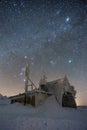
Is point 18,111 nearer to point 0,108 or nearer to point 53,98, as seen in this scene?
point 0,108

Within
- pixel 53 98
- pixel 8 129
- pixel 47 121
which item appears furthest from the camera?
pixel 53 98

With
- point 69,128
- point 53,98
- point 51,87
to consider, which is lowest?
point 69,128

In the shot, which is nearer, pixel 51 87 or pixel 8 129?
pixel 8 129

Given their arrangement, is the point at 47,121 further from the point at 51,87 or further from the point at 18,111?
the point at 51,87

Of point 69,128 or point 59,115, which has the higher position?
point 59,115

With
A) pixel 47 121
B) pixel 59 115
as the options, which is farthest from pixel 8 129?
pixel 59 115

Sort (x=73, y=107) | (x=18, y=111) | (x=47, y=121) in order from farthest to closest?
(x=73, y=107) < (x=47, y=121) < (x=18, y=111)

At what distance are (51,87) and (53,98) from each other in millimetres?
2771

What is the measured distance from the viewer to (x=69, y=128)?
22219 mm

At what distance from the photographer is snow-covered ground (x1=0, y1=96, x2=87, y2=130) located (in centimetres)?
1791

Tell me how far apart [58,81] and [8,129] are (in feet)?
33.7

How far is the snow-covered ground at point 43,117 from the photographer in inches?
705

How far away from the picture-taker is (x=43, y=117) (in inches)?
797

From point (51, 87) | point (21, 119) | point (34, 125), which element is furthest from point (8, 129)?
point (51, 87)
